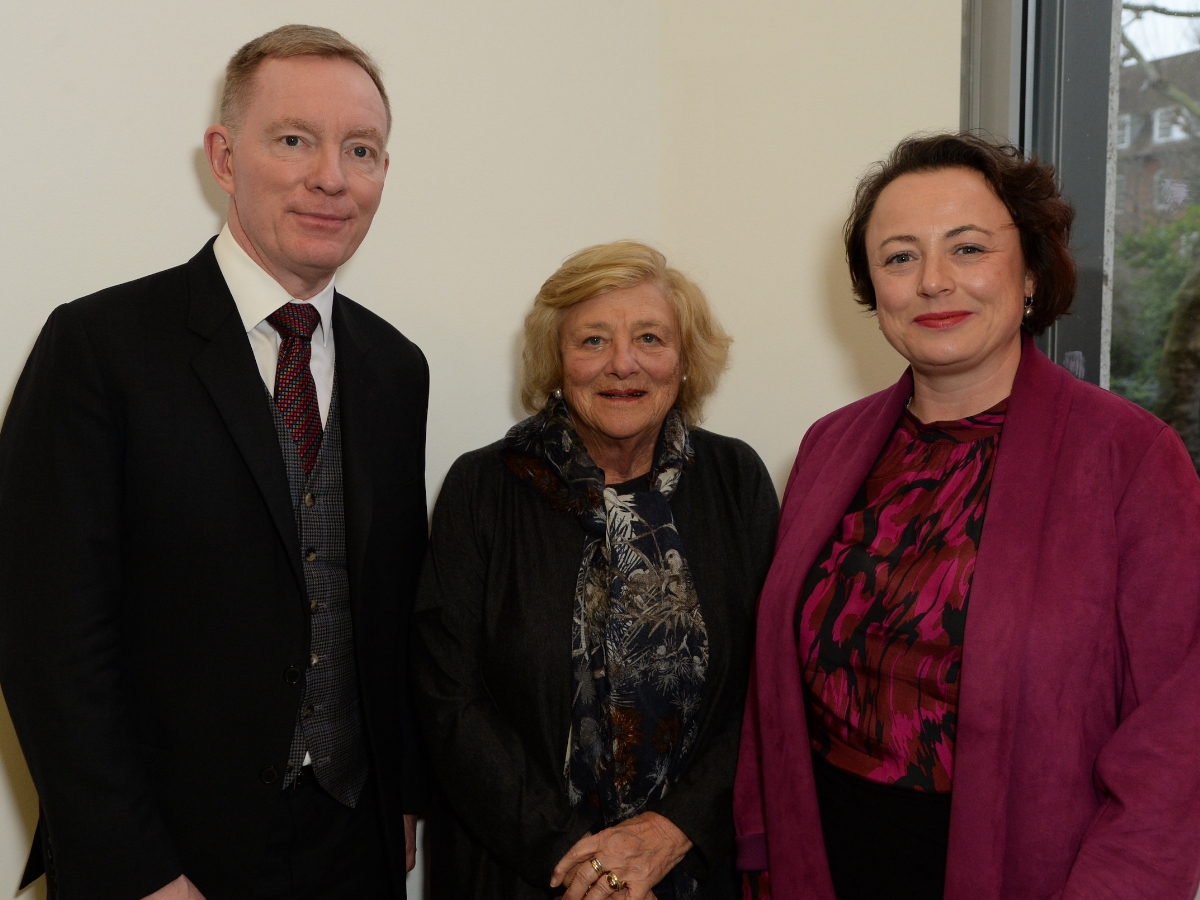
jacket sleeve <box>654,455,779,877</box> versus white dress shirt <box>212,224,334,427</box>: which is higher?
white dress shirt <box>212,224,334,427</box>

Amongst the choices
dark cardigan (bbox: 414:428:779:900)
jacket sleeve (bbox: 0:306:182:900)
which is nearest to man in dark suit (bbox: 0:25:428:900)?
jacket sleeve (bbox: 0:306:182:900)

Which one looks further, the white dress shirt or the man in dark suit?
the white dress shirt

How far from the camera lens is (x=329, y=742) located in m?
1.71

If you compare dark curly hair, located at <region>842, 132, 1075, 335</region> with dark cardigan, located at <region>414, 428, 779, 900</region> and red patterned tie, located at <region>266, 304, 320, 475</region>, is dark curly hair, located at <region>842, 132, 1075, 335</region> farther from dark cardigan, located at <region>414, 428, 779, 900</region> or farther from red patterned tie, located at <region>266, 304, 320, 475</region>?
red patterned tie, located at <region>266, 304, 320, 475</region>

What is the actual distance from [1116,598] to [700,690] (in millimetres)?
762

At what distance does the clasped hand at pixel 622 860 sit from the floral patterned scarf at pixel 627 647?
0.05 metres

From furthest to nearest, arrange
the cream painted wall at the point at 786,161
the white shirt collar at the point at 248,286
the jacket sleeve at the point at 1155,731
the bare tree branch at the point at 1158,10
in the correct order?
the cream painted wall at the point at 786,161 < the bare tree branch at the point at 1158,10 < the white shirt collar at the point at 248,286 < the jacket sleeve at the point at 1155,731

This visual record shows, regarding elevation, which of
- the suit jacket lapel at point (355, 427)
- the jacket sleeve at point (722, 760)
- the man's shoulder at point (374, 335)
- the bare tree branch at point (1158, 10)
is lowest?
the jacket sleeve at point (722, 760)

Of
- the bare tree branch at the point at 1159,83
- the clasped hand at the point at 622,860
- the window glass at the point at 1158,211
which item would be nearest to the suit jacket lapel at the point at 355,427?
the clasped hand at the point at 622,860

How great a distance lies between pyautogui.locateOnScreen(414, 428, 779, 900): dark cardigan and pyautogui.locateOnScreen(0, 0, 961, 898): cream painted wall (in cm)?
53

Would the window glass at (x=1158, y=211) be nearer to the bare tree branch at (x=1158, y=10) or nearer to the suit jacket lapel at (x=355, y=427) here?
the bare tree branch at (x=1158, y=10)

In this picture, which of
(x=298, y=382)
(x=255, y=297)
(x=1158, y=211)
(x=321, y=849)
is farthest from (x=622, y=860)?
(x=1158, y=211)

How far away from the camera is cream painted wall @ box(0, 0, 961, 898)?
5.98 ft

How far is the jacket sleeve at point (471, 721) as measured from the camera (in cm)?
177
